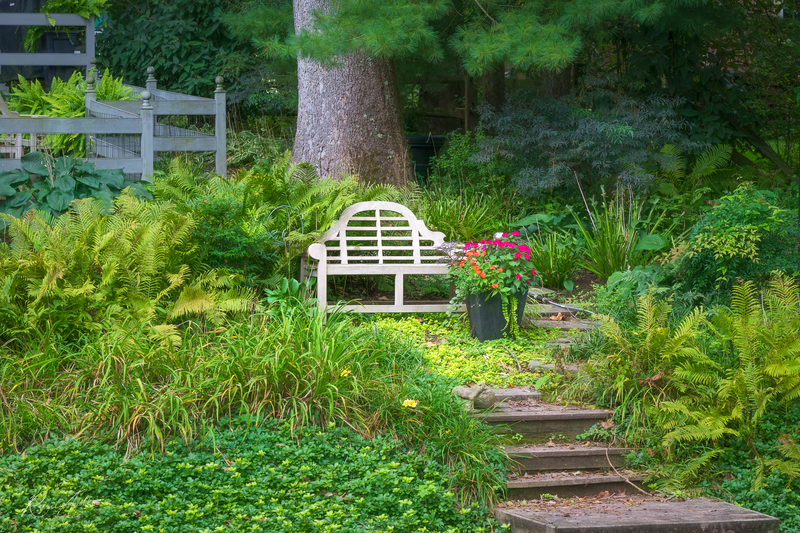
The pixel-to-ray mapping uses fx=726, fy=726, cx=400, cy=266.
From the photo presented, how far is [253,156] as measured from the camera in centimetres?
948

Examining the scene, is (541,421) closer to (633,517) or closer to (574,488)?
(574,488)

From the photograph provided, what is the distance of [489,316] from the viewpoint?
5500mm

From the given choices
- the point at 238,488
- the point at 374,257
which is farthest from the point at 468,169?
the point at 238,488

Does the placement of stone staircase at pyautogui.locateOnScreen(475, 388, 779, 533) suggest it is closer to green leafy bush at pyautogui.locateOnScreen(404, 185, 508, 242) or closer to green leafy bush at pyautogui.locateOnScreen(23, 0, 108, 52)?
green leafy bush at pyautogui.locateOnScreen(404, 185, 508, 242)

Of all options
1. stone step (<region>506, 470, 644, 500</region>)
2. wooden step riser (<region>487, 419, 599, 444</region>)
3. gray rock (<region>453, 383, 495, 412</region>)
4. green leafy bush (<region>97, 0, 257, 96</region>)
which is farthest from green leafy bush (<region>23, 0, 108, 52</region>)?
stone step (<region>506, 470, 644, 500</region>)

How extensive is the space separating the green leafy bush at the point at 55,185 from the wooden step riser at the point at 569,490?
155 inches

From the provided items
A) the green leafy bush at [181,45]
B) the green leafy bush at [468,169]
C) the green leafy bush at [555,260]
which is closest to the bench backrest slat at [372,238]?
the green leafy bush at [555,260]

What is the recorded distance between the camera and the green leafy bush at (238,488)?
10.9 feet

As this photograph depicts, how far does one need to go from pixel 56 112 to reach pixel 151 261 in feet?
17.1

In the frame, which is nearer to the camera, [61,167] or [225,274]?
[225,274]

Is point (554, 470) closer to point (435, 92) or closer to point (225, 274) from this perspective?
point (225, 274)

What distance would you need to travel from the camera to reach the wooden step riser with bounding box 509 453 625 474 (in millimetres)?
4043

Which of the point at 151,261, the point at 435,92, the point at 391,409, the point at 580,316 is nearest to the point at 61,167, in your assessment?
the point at 151,261

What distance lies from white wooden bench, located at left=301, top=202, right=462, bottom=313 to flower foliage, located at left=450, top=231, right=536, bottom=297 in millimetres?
377
